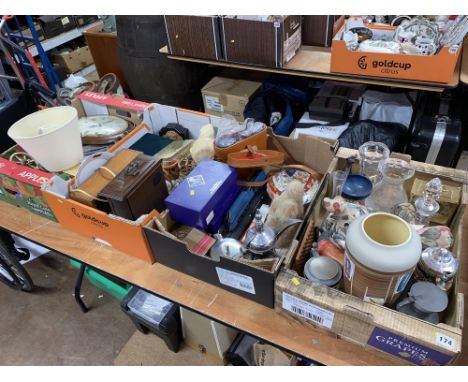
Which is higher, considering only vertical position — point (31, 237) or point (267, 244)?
point (267, 244)

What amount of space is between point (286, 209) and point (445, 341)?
0.43 meters

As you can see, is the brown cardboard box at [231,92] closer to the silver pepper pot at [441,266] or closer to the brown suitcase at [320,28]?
the brown suitcase at [320,28]

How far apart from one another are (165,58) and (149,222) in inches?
63.8

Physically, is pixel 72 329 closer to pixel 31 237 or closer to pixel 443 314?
pixel 31 237

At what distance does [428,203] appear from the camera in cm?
84

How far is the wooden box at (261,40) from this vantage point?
1.71m

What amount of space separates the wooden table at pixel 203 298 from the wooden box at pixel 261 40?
49.1 inches

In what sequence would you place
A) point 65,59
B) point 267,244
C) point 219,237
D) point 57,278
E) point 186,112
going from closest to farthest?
point 267,244 < point 219,237 < point 186,112 < point 57,278 < point 65,59

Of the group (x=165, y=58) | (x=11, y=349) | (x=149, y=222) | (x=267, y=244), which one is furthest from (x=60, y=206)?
(x=165, y=58)

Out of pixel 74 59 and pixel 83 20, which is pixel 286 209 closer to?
pixel 74 59

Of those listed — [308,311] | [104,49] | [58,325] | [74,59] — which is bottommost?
[58,325]

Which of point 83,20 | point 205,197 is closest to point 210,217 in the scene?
point 205,197

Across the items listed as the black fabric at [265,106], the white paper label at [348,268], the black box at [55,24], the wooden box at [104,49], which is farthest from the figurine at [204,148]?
the black box at [55,24]

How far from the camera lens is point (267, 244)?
0.84m
